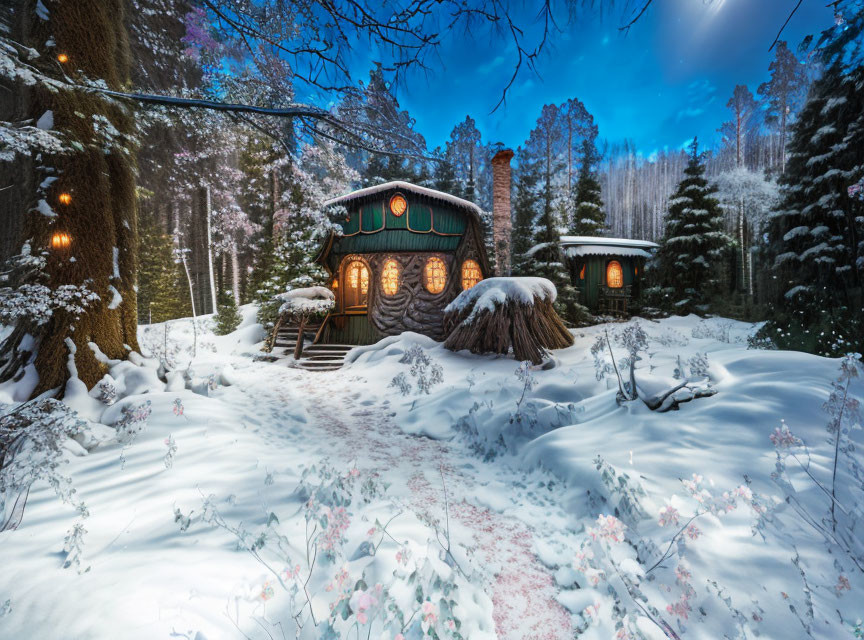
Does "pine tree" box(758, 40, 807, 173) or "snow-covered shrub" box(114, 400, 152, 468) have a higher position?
"pine tree" box(758, 40, 807, 173)

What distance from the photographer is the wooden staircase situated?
987 centimetres

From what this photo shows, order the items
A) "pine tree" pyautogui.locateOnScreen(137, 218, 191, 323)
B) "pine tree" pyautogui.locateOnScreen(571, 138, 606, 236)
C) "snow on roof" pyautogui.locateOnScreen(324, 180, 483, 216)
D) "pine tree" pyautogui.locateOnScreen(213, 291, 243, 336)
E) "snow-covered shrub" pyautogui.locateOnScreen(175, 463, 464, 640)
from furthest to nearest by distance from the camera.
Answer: "pine tree" pyautogui.locateOnScreen(571, 138, 606, 236), "pine tree" pyautogui.locateOnScreen(137, 218, 191, 323), "pine tree" pyautogui.locateOnScreen(213, 291, 243, 336), "snow on roof" pyautogui.locateOnScreen(324, 180, 483, 216), "snow-covered shrub" pyautogui.locateOnScreen(175, 463, 464, 640)

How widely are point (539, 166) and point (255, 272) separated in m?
20.6

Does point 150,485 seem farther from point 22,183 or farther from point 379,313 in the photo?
point 379,313

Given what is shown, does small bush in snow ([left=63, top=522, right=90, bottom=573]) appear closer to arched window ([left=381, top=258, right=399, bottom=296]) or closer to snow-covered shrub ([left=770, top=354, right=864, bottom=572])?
snow-covered shrub ([left=770, top=354, right=864, bottom=572])

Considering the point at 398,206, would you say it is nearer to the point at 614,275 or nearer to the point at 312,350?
the point at 312,350

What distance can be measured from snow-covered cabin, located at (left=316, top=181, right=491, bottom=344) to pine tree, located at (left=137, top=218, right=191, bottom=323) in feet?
37.9

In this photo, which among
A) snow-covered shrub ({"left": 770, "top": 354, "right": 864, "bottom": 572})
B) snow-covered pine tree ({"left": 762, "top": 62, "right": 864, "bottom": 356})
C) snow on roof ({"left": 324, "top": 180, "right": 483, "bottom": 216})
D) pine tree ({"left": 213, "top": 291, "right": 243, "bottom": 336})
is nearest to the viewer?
snow-covered shrub ({"left": 770, "top": 354, "right": 864, "bottom": 572})

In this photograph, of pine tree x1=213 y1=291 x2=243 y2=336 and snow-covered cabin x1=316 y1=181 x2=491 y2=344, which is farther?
pine tree x1=213 y1=291 x2=243 y2=336

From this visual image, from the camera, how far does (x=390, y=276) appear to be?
470 inches

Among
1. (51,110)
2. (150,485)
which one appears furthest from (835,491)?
(51,110)

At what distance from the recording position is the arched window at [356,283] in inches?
476

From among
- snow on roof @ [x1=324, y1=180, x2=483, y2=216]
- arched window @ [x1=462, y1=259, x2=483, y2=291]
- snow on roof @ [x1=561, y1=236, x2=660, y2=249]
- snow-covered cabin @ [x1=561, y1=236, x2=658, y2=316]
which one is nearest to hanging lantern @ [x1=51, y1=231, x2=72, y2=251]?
snow on roof @ [x1=324, y1=180, x2=483, y2=216]

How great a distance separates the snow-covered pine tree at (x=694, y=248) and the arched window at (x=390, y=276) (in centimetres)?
1312
